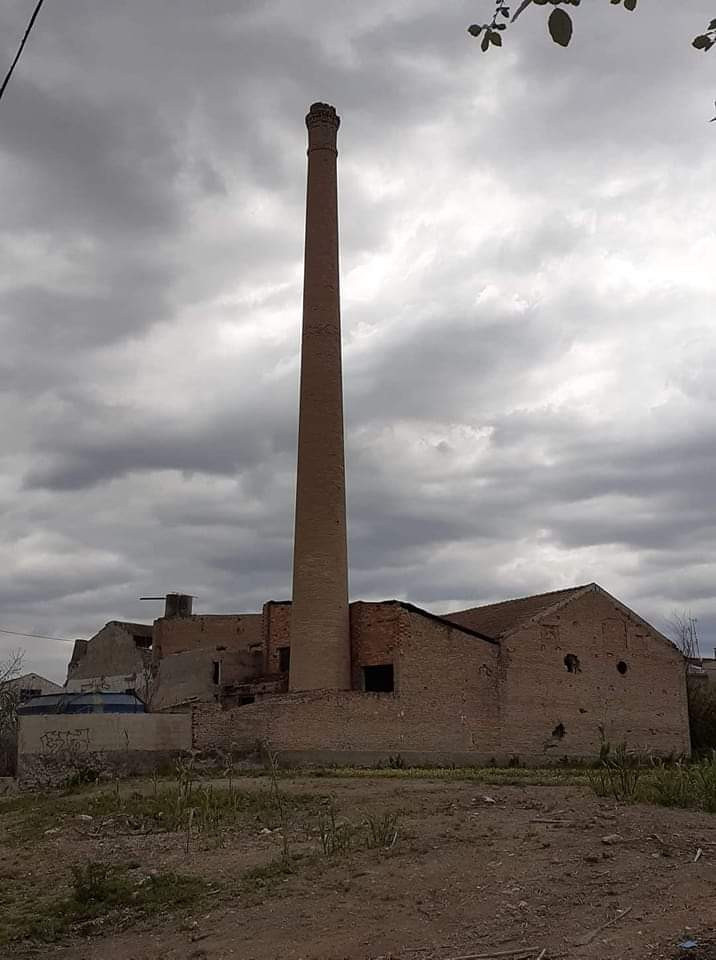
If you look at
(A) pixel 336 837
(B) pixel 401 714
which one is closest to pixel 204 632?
(B) pixel 401 714

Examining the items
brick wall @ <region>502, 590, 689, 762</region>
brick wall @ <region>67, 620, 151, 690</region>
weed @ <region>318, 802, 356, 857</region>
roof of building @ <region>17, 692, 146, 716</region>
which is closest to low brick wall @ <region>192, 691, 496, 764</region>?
brick wall @ <region>502, 590, 689, 762</region>

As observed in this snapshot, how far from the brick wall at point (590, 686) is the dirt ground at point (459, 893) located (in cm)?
1401

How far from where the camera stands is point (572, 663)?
2748 centimetres

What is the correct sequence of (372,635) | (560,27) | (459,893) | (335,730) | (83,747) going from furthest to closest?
(372,635) → (335,730) → (83,747) → (459,893) → (560,27)

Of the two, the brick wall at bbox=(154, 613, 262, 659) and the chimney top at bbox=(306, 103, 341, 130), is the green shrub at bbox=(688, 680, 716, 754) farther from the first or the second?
the chimney top at bbox=(306, 103, 341, 130)

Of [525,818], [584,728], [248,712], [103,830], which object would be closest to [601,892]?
[525,818]

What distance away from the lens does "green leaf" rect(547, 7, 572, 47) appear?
3574 millimetres

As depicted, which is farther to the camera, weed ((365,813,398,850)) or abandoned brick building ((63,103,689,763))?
abandoned brick building ((63,103,689,763))

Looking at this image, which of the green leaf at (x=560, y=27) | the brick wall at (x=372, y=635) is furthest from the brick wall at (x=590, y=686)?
the green leaf at (x=560, y=27)

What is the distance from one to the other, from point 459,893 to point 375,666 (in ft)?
53.5

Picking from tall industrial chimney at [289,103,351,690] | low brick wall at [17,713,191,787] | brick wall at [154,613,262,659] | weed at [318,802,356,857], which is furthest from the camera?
brick wall at [154,613,262,659]

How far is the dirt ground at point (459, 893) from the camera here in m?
7.50

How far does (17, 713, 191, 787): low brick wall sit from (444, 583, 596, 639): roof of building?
33.9 feet

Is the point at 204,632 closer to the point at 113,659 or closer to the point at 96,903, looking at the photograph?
the point at 113,659
